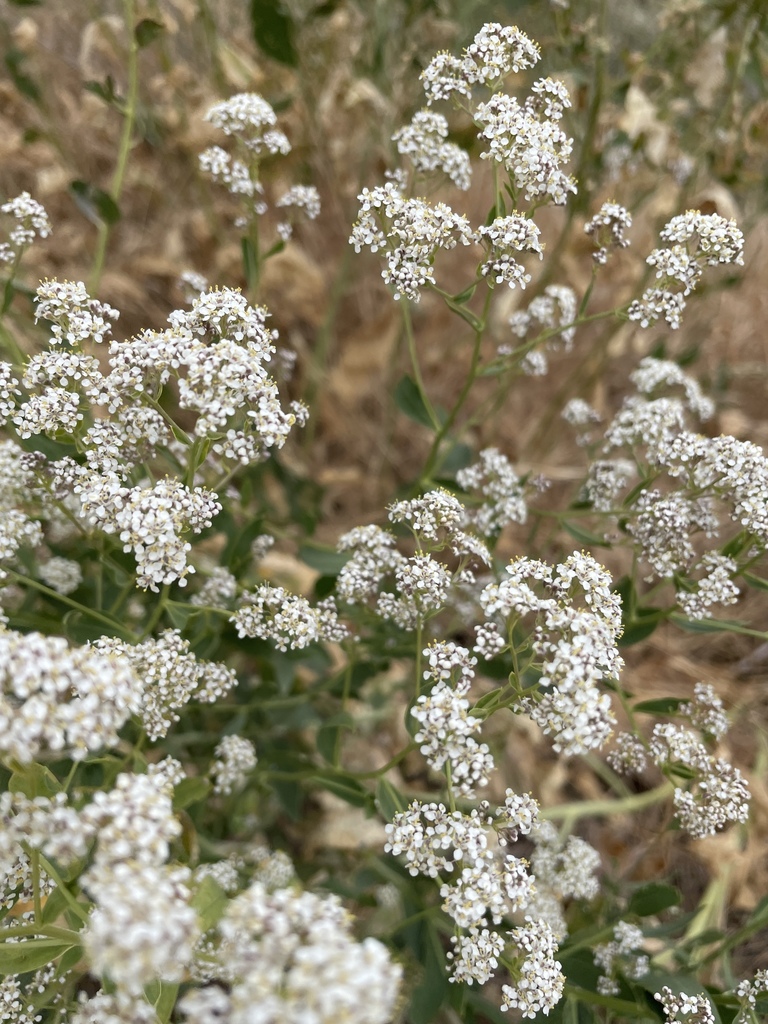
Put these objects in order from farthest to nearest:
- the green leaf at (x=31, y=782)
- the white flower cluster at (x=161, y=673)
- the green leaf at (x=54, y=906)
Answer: the white flower cluster at (x=161, y=673) → the green leaf at (x=54, y=906) → the green leaf at (x=31, y=782)

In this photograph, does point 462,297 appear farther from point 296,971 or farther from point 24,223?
point 296,971

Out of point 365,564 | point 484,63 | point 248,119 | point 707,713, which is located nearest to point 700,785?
point 707,713

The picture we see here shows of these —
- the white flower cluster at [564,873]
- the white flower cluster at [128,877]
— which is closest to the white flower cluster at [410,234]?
the white flower cluster at [128,877]

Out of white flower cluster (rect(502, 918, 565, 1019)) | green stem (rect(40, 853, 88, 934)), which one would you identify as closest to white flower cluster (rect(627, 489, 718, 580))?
white flower cluster (rect(502, 918, 565, 1019))

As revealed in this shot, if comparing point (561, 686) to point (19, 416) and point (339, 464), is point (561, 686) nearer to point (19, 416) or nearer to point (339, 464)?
point (19, 416)

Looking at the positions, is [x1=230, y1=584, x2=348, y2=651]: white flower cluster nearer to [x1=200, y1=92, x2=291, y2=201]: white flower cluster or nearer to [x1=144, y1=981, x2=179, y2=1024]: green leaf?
[x1=144, y1=981, x2=179, y2=1024]: green leaf

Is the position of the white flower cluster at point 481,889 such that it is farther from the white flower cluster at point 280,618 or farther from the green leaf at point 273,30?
the green leaf at point 273,30
